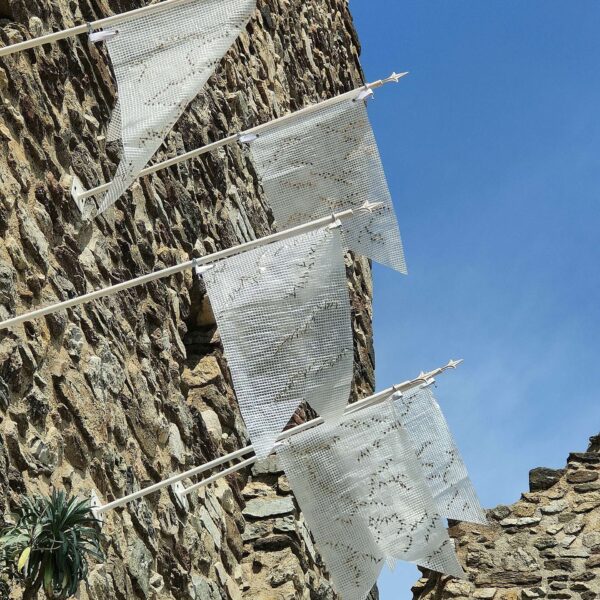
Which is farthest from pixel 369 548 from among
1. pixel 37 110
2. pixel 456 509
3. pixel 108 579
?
pixel 37 110

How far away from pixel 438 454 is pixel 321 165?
1.28 meters

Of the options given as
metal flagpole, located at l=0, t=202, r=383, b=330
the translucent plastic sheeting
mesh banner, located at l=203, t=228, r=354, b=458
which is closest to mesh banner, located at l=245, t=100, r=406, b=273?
metal flagpole, located at l=0, t=202, r=383, b=330

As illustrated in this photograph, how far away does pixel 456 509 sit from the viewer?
19.0 ft

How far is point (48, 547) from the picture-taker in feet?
14.6

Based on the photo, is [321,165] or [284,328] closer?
[284,328]

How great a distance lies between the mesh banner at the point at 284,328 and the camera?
4.80 meters

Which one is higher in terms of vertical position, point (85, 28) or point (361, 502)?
point (85, 28)

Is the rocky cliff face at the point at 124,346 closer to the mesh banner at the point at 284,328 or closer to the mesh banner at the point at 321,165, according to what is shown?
the mesh banner at the point at 284,328

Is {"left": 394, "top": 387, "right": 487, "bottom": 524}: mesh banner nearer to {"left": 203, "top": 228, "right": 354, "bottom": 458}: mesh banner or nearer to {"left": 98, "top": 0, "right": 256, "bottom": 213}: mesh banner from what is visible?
{"left": 203, "top": 228, "right": 354, "bottom": 458}: mesh banner

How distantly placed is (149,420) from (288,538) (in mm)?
1406

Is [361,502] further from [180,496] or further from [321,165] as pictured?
[321,165]

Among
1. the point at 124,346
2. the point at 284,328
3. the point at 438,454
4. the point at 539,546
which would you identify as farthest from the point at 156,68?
the point at 539,546

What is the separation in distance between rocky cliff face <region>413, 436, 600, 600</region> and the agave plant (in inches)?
150

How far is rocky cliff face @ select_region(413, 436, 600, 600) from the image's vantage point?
787 centimetres
